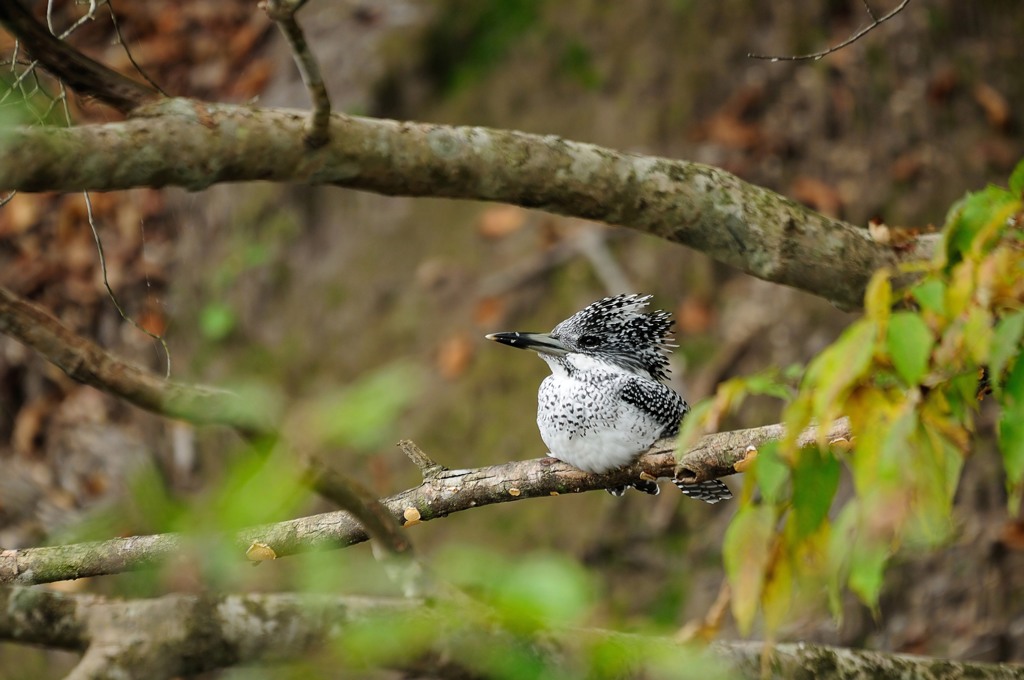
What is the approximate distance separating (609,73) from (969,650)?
4062 millimetres

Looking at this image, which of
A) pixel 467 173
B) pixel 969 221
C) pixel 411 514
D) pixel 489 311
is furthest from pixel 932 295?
pixel 489 311

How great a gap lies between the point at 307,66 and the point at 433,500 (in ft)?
4.27

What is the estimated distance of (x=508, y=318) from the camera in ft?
21.4

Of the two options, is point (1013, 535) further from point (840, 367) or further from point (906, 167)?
point (840, 367)

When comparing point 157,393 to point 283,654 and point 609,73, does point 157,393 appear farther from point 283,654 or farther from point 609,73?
point 609,73

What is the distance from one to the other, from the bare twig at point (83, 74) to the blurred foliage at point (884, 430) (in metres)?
1.53

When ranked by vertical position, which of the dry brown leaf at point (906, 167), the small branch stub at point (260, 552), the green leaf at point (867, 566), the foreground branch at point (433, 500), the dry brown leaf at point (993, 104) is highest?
the dry brown leaf at point (993, 104)

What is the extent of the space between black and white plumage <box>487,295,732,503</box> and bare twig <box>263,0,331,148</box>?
124cm

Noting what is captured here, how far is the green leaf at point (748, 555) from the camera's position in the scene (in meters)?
1.85

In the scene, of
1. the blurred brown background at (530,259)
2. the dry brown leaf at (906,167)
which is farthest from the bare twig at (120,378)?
the dry brown leaf at (906,167)

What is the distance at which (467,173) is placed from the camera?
2.96m

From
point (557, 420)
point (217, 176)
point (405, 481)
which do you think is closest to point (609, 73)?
point (405, 481)

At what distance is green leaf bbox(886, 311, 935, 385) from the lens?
1672 mm

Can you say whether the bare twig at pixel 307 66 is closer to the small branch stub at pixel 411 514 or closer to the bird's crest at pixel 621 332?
the small branch stub at pixel 411 514
